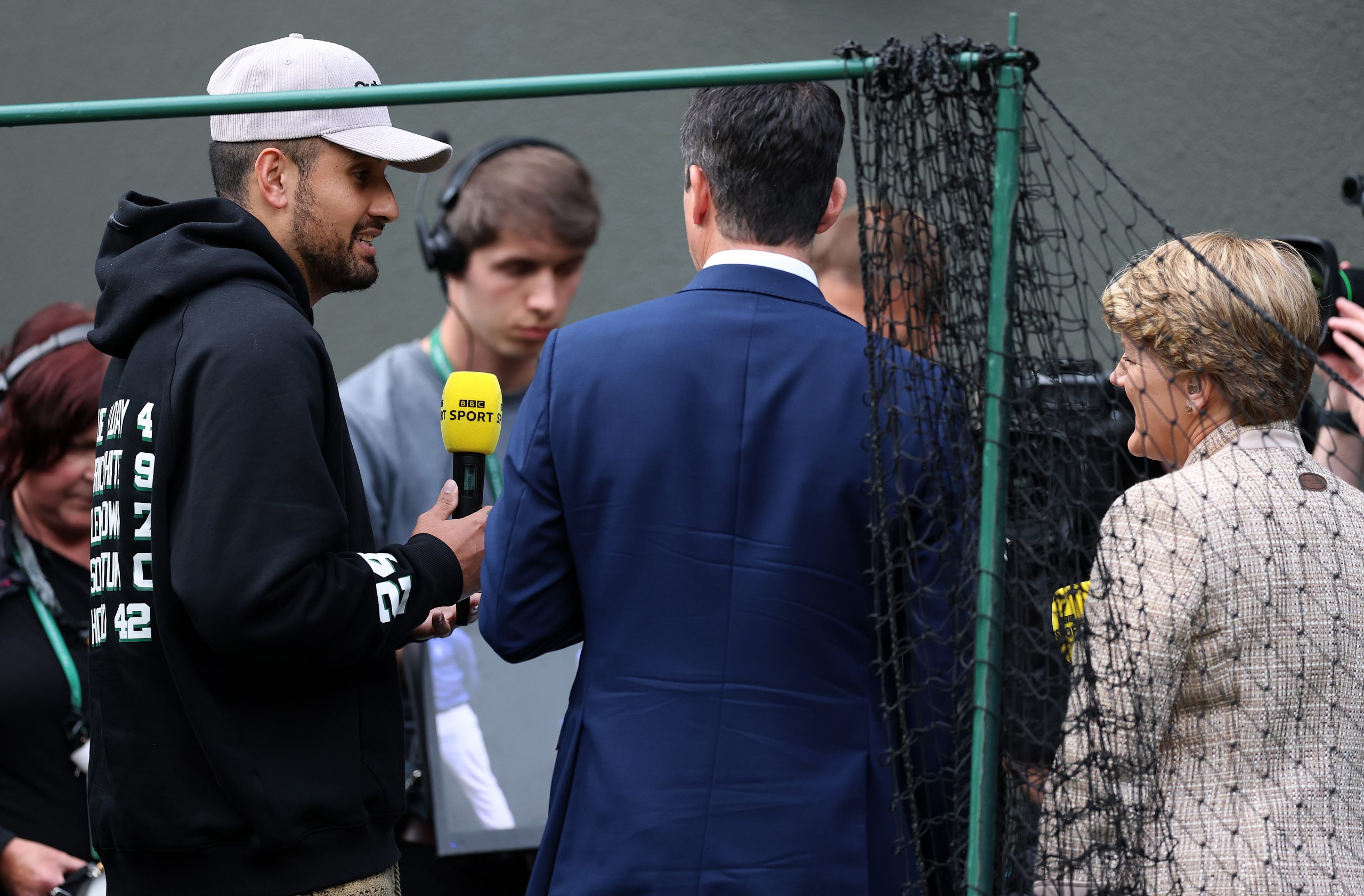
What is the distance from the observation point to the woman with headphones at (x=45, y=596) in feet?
8.83

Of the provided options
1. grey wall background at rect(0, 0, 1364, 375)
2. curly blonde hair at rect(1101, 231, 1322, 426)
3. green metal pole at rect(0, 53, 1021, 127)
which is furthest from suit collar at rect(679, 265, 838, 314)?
grey wall background at rect(0, 0, 1364, 375)

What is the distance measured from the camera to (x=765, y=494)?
1.85 metres

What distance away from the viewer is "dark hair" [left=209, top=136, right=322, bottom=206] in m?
2.21

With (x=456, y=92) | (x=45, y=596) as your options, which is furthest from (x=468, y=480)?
(x=45, y=596)

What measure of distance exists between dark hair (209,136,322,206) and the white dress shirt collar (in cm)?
73

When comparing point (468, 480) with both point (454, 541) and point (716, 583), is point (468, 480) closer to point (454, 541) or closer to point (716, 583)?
point (454, 541)

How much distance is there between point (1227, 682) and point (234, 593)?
1.35 m

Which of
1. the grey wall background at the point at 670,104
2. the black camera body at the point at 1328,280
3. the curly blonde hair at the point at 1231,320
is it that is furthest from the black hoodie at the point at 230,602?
the grey wall background at the point at 670,104

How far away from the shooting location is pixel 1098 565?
1.82m

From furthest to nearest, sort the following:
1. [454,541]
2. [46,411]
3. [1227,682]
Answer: [46,411] < [454,541] < [1227,682]

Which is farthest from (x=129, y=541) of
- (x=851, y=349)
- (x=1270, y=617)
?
(x=1270, y=617)

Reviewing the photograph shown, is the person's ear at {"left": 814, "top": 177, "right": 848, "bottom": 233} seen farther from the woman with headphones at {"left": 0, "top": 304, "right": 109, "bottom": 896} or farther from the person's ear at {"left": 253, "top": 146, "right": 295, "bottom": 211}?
the woman with headphones at {"left": 0, "top": 304, "right": 109, "bottom": 896}

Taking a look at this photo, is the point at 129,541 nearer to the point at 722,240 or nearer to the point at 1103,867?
the point at 722,240

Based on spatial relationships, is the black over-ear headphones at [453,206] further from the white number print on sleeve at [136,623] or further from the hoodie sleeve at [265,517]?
the white number print on sleeve at [136,623]
